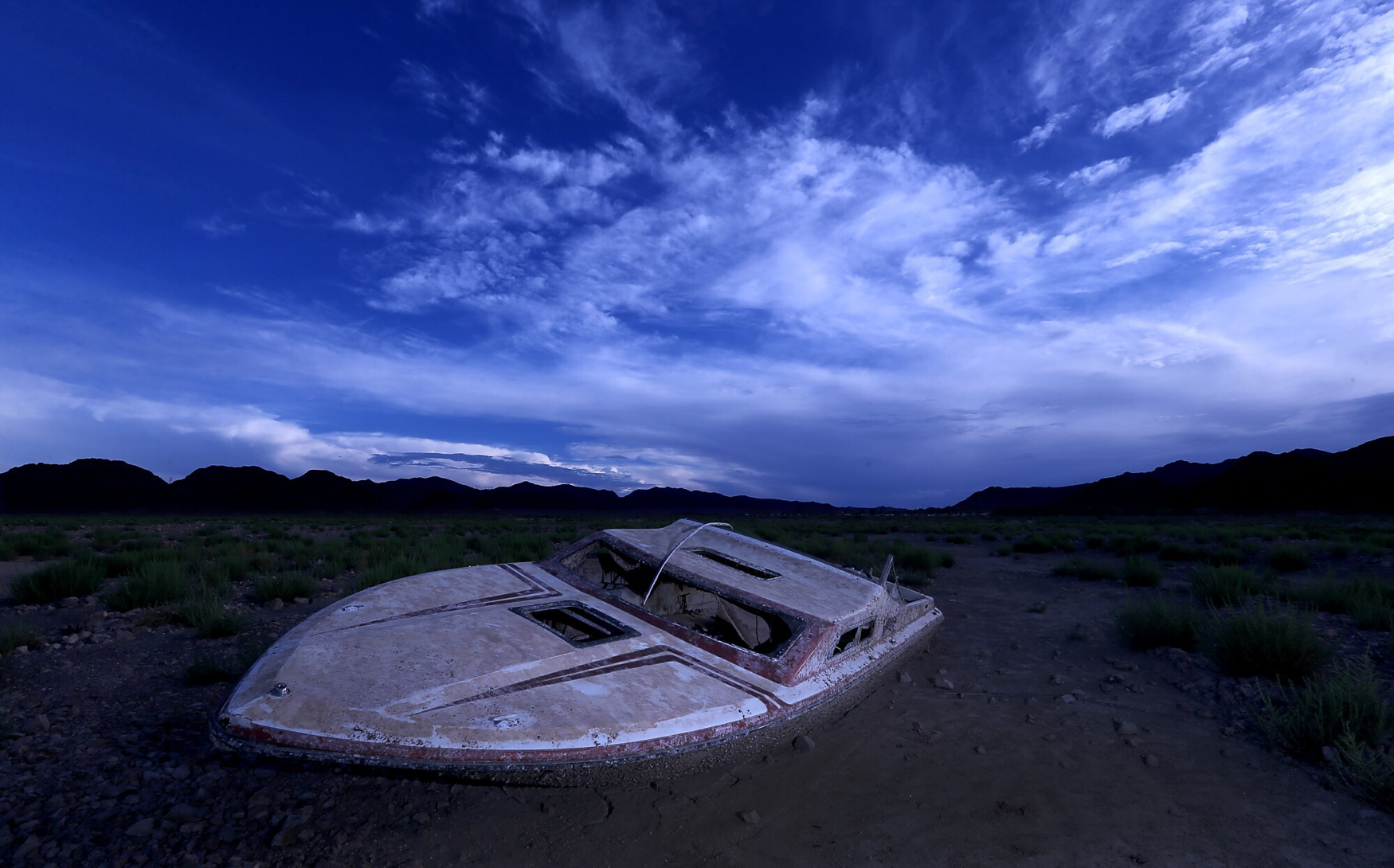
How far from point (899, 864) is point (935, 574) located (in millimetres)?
10082

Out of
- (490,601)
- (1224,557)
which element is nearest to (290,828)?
(490,601)

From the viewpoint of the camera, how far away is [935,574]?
12422 mm

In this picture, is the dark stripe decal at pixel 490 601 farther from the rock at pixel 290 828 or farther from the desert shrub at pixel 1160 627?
the desert shrub at pixel 1160 627

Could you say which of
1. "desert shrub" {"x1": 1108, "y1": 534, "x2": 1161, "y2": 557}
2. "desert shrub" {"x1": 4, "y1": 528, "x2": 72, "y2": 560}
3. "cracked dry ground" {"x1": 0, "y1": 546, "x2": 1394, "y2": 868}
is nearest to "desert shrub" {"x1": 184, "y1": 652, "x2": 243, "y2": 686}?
"cracked dry ground" {"x1": 0, "y1": 546, "x2": 1394, "y2": 868}

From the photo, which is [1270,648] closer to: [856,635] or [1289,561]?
[856,635]

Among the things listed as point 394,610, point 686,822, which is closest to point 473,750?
point 686,822

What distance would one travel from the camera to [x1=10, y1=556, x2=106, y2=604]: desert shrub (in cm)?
768

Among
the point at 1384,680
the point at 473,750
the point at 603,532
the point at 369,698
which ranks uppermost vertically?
the point at 603,532

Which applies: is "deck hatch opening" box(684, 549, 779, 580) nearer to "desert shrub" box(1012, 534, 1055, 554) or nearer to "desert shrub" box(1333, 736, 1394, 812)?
"desert shrub" box(1333, 736, 1394, 812)

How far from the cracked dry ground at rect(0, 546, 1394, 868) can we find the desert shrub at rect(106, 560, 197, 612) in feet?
7.72

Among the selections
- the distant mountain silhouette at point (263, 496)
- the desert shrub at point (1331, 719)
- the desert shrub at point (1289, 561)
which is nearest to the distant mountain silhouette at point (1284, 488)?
the distant mountain silhouette at point (263, 496)

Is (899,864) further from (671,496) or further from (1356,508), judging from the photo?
(671,496)

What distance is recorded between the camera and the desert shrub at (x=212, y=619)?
6.18m

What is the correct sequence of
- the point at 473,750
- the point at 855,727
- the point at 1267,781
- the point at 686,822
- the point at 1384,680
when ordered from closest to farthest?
the point at 473,750 → the point at 686,822 → the point at 1267,781 → the point at 855,727 → the point at 1384,680
